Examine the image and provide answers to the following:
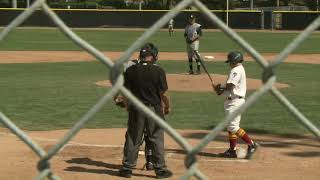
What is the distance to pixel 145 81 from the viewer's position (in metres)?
6.76

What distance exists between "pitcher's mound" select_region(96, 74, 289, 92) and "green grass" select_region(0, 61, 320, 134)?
24.2 inches

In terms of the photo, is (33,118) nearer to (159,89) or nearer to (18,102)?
(18,102)

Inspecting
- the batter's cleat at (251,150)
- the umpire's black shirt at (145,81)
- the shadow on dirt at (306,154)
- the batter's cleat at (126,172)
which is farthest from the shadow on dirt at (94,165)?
the shadow on dirt at (306,154)

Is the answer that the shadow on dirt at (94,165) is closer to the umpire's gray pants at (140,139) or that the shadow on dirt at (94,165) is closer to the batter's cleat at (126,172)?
the batter's cleat at (126,172)

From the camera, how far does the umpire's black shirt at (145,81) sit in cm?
676

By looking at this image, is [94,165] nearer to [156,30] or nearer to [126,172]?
[126,172]

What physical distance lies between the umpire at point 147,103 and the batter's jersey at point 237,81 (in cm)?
97

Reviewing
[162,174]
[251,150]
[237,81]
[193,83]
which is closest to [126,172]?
[162,174]

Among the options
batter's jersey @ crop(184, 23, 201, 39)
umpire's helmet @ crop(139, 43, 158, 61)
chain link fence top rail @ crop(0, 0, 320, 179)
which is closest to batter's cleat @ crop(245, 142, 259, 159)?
umpire's helmet @ crop(139, 43, 158, 61)

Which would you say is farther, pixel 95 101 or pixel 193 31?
pixel 193 31

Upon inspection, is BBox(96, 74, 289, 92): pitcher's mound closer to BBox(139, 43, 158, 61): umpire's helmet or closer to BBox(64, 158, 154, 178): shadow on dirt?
BBox(64, 158, 154, 178): shadow on dirt

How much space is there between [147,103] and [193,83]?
10.3 meters

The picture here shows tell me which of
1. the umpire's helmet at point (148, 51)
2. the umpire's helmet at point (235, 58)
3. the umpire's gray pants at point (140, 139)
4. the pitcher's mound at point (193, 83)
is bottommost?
the pitcher's mound at point (193, 83)

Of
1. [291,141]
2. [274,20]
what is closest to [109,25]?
[274,20]
